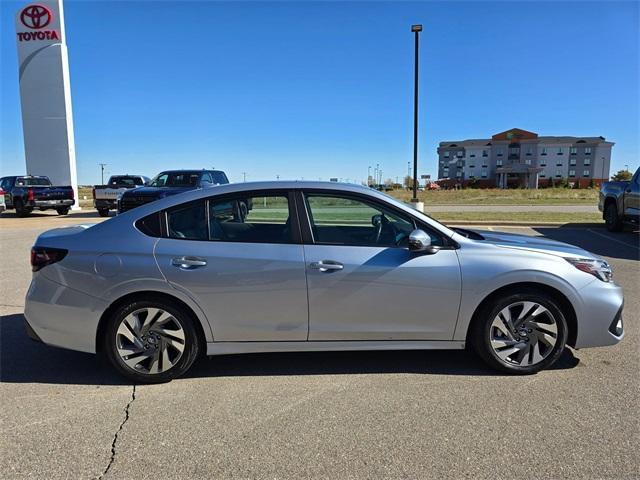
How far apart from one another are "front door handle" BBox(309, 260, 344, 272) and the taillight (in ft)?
6.47

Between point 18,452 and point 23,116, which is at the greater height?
point 23,116

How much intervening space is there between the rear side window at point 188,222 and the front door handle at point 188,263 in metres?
0.20

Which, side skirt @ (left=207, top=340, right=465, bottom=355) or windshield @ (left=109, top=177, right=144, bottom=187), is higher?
windshield @ (left=109, top=177, right=144, bottom=187)

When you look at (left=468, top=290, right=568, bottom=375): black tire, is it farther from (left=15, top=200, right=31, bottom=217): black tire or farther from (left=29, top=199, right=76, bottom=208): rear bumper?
(left=15, top=200, right=31, bottom=217): black tire

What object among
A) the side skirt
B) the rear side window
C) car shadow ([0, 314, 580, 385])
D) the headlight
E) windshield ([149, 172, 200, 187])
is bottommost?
car shadow ([0, 314, 580, 385])

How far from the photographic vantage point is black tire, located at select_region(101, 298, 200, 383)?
3590mm

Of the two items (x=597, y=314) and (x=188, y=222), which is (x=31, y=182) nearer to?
(x=188, y=222)

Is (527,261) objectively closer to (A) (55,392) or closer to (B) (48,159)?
(A) (55,392)

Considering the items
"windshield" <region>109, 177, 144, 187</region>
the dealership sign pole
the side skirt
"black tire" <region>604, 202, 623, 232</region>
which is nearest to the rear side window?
the side skirt

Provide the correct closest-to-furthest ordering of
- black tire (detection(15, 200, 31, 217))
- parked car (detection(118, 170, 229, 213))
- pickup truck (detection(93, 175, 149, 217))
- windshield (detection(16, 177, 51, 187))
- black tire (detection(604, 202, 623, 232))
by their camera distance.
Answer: black tire (detection(604, 202, 623, 232)), parked car (detection(118, 170, 229, 213)), black tire (detection(15, 200, 31, 217)), pickup truck (detection(93, 175, 149, 217)), windshield (detection(16, 177, 51, 187))

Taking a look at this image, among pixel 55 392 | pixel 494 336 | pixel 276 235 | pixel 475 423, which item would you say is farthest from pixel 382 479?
pixel 55 392

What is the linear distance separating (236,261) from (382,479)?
1.85m

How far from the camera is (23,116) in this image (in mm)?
24500

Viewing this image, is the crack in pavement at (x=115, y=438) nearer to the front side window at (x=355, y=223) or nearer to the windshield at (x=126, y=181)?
the front side window at (x=355, y=223)
